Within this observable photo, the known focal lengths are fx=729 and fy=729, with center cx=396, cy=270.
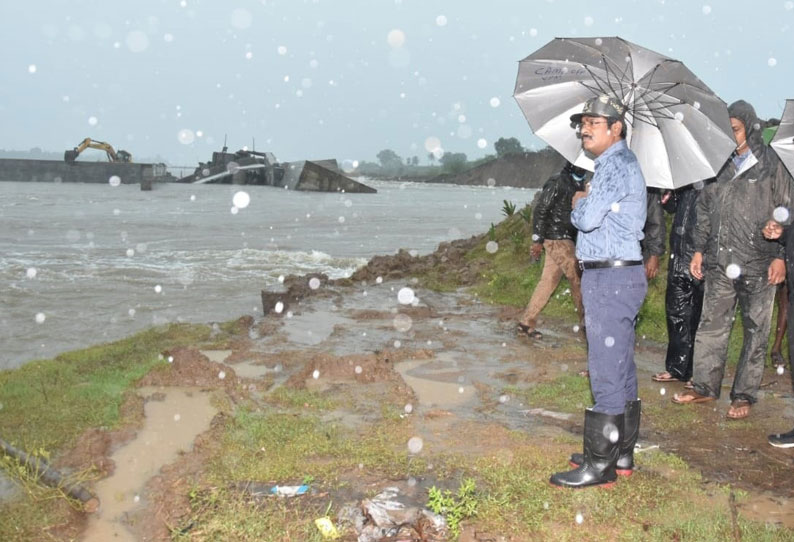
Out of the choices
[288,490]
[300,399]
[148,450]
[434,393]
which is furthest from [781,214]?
[148,450]

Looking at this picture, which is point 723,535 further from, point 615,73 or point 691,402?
point 615,73

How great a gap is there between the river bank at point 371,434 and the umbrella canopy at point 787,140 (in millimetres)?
1899

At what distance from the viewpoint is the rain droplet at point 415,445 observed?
14.9 ft

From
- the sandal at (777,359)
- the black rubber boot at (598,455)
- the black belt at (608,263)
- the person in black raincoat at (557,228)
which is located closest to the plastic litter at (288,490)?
the black rubber boot at (598,455)

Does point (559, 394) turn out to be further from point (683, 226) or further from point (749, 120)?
point (749, 120)

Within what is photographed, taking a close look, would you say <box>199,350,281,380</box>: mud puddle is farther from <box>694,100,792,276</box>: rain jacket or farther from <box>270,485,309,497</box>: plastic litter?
<box>694,100,792,276</box>: rain jacket

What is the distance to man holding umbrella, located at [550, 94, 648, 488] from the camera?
12.7 feet

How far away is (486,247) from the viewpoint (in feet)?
48.2

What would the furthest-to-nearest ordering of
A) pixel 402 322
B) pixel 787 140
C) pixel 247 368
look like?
1. pixel 402 322
2. pixel 247 368
3. pixel 787 140

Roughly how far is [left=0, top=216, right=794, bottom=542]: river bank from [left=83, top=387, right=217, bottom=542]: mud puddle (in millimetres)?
22

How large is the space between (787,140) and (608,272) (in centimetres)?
207

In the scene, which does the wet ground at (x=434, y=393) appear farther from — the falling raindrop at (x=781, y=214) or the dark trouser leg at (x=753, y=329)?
the falling raindrop at (x=781, y=214)

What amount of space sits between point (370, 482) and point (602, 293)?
1.63 metres

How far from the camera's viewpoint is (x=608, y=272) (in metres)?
3.91
